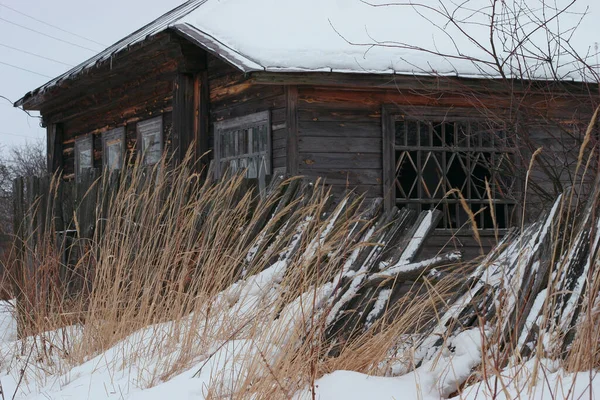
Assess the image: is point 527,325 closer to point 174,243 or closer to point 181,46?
point 174,243

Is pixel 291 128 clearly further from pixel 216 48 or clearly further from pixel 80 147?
pixel 80 147

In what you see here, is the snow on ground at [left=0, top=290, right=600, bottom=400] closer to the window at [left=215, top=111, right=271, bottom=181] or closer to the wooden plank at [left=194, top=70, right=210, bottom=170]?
the window at [left=215, top=111, right=271, bottom=181]

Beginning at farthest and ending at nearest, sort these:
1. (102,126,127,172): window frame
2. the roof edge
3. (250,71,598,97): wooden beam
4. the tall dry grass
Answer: (102,126,127,172): window frame → (250,71,598,97): wooden beam → the roof edge → the tall dry grass

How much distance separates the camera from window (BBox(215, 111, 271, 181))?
7938 millimetres

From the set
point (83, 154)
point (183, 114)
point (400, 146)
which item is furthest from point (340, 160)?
point (83, 154)

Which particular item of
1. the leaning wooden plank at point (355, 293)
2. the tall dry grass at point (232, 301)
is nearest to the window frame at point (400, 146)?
the tall dry grass at point (232, 301)

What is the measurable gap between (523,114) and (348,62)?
288 cm

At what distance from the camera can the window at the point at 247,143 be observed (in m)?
7.94

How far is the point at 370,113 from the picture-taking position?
790 cm

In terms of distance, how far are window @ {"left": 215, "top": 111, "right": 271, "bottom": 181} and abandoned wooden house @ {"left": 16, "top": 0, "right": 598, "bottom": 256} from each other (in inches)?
0.6

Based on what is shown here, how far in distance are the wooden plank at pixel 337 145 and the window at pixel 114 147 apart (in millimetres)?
3763

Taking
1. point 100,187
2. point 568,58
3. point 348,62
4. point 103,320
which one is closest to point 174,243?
point 103,320

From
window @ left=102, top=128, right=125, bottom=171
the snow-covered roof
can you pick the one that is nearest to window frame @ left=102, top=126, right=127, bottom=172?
window @ left=102, top=128, right=125, bottom=171

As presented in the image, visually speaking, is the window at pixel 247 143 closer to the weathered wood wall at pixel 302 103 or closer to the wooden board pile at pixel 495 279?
the weathered wood wall at pixel 302 103
